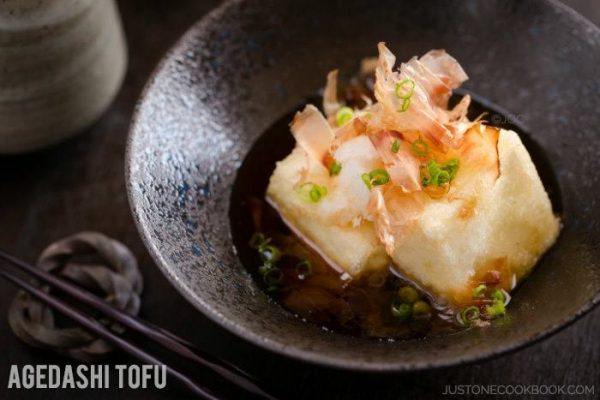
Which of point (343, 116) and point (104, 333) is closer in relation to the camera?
point (104, 333)

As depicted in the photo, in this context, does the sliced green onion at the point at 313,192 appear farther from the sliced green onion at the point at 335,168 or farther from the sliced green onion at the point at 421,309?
the sliced green onion at the point at 421,309

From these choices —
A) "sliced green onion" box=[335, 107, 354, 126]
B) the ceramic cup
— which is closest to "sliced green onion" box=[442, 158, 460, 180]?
"sliced green onion" box=[335, 107, 354, 126]

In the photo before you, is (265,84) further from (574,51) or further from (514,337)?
(514,337)

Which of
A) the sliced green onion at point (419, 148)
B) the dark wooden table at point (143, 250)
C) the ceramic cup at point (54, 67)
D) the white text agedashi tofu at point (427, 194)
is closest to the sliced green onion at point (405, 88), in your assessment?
the white text agedashi tofu at point (427, 194)

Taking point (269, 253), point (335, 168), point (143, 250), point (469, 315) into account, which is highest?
point (335, 168)

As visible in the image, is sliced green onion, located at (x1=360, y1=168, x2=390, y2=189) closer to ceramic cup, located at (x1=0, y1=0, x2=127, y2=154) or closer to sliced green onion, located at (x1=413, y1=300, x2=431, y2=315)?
A: sliced green onion, located at (x1=413, y1=300, x2=431, y2=315)

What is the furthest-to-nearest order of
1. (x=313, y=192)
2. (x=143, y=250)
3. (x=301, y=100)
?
(x=301, y=100), (x=143, y=250), (x=313, y=192)

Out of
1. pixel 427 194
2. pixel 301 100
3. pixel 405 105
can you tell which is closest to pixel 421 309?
pixel 427 194

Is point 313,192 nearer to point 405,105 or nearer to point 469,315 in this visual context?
point 405,105
